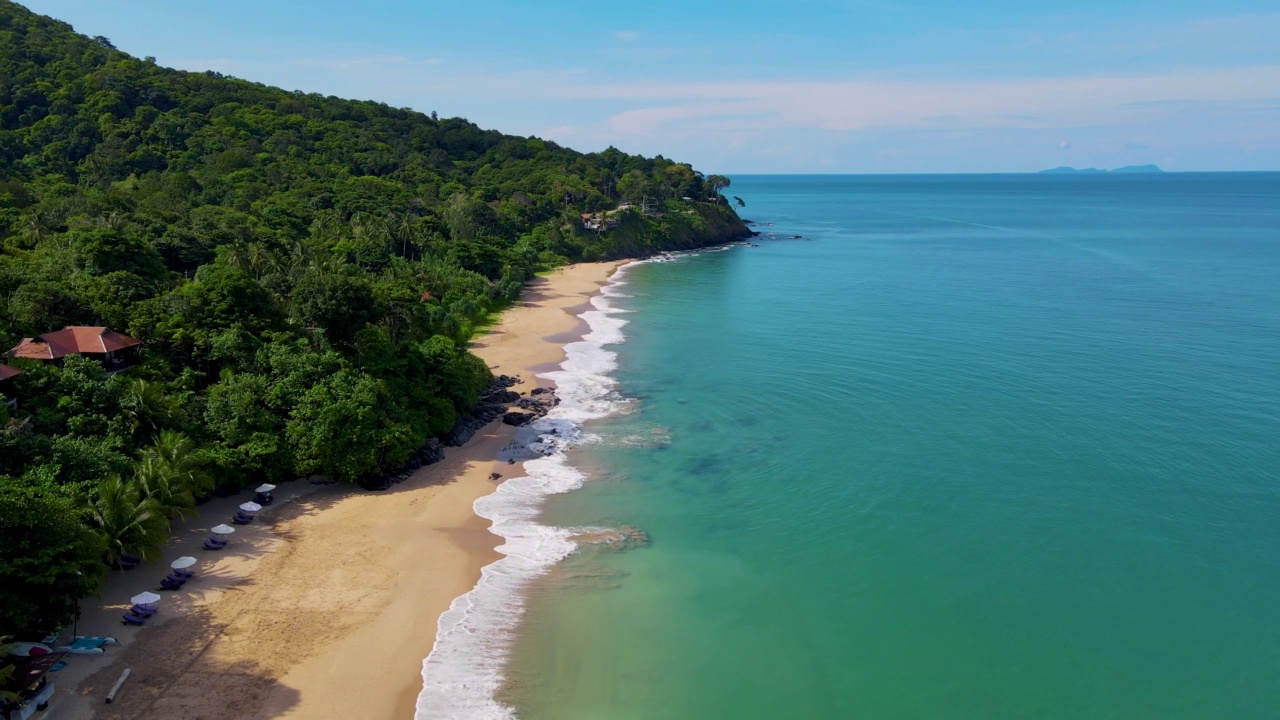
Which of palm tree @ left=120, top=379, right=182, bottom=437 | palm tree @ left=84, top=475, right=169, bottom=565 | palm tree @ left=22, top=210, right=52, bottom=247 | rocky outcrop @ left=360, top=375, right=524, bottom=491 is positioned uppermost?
palm tree @ left=22, top=210, right=52, bottom=247

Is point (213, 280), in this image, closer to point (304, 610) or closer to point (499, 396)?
point (499, 396)

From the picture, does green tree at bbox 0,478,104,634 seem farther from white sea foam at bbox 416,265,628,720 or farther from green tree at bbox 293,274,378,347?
green tree at bbox 293,274,378,347

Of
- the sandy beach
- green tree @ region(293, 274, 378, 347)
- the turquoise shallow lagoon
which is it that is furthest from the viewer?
green tree @ region(293, 274, 378, 347)

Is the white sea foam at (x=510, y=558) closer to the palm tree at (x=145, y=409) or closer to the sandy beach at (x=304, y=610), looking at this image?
the sandy beach at (x=304, y=610)

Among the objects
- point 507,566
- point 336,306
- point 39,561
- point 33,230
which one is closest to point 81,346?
point 336,306

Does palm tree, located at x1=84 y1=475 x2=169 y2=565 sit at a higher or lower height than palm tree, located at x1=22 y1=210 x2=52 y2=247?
lower

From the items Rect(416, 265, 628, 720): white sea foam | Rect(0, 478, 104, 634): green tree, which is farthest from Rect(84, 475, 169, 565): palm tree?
Rect(416, 265, 628, 720): white sea foam

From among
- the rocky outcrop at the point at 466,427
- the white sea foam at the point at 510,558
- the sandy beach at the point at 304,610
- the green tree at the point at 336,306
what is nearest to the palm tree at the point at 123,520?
the sandy beach at the point at 304,610

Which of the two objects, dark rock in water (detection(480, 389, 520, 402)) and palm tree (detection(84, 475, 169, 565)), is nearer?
palm tree (detection(84, 475, 169, 565))
